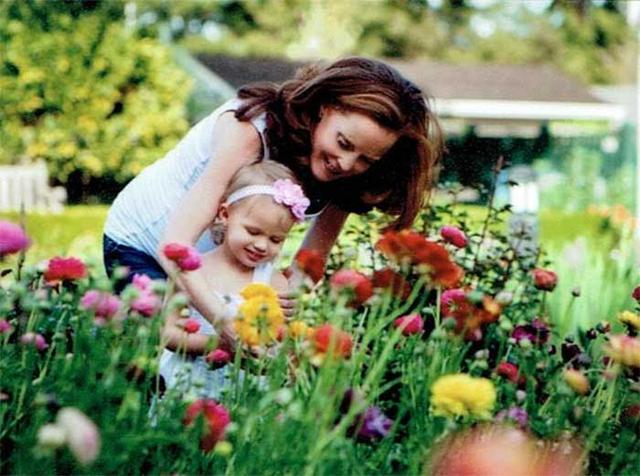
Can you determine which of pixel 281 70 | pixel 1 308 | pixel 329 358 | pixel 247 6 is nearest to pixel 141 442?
pixel 329 358

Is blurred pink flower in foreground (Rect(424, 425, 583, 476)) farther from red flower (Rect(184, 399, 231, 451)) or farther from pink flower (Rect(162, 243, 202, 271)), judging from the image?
pink flower (Rect(162, 243, 202, 271))

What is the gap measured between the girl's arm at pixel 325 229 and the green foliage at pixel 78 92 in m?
14.5

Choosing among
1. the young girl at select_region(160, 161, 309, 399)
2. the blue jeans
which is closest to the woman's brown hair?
the young girl at select_region(160, 161, 309, 399)

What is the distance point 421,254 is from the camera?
209cm

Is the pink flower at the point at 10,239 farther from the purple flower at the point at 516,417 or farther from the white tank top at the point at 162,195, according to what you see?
the white tank top at the point at 162,195

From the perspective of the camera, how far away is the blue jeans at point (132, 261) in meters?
3.28

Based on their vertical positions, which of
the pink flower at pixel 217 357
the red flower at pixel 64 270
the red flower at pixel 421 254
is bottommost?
the pink flower at pixel 217 357

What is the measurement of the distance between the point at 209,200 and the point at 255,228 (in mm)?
178

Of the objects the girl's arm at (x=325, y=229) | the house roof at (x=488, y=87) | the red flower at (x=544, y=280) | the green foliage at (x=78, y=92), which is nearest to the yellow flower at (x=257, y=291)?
the red flower at (x=544, y=280)

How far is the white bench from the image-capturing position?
53.8ft

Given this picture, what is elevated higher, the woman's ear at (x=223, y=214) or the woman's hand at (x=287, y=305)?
the woman's ear at (x=223, y=214)

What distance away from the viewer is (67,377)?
2105 mm

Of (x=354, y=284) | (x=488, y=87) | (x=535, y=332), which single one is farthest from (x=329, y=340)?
(x=488, y=87)

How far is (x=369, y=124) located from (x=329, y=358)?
3.78 ft
